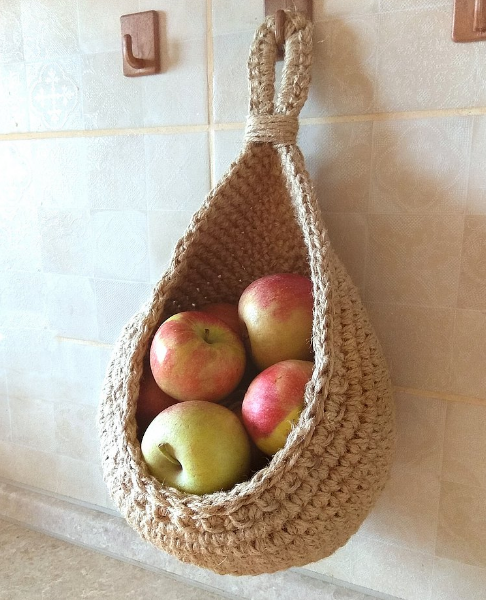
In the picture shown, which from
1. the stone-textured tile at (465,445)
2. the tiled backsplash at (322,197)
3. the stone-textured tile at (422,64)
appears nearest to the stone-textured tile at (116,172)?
the tiled backsplash at (322,197)

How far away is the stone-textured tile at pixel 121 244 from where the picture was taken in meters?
0.50

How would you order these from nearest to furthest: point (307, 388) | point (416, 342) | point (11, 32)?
point (307, 388)
point (416, 342)
point (11, 32)

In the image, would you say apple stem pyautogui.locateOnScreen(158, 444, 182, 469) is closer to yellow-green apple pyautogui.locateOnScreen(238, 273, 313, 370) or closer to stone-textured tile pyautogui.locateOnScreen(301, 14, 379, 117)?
yellow-green apple pyautogui.locateOnScreen(238, 273, 313, 370)

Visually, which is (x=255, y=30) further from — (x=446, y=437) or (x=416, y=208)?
(x=446, y=437)

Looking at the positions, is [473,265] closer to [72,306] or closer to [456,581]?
[456,581]

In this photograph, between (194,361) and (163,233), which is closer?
(194,361)

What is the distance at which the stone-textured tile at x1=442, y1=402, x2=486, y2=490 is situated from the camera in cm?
41

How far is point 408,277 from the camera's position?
1.33ft

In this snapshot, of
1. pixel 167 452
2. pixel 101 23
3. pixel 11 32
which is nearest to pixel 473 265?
pixel 167 452

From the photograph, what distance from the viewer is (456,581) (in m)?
0.44

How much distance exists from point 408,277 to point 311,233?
10cm

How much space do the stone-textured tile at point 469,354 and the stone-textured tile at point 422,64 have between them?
6.1 inches

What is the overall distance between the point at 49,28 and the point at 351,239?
0.35 meters

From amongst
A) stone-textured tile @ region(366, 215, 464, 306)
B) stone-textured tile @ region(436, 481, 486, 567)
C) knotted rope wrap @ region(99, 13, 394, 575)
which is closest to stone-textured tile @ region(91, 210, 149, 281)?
knotted rope wrap @ region(99, 13, 394, 575)
